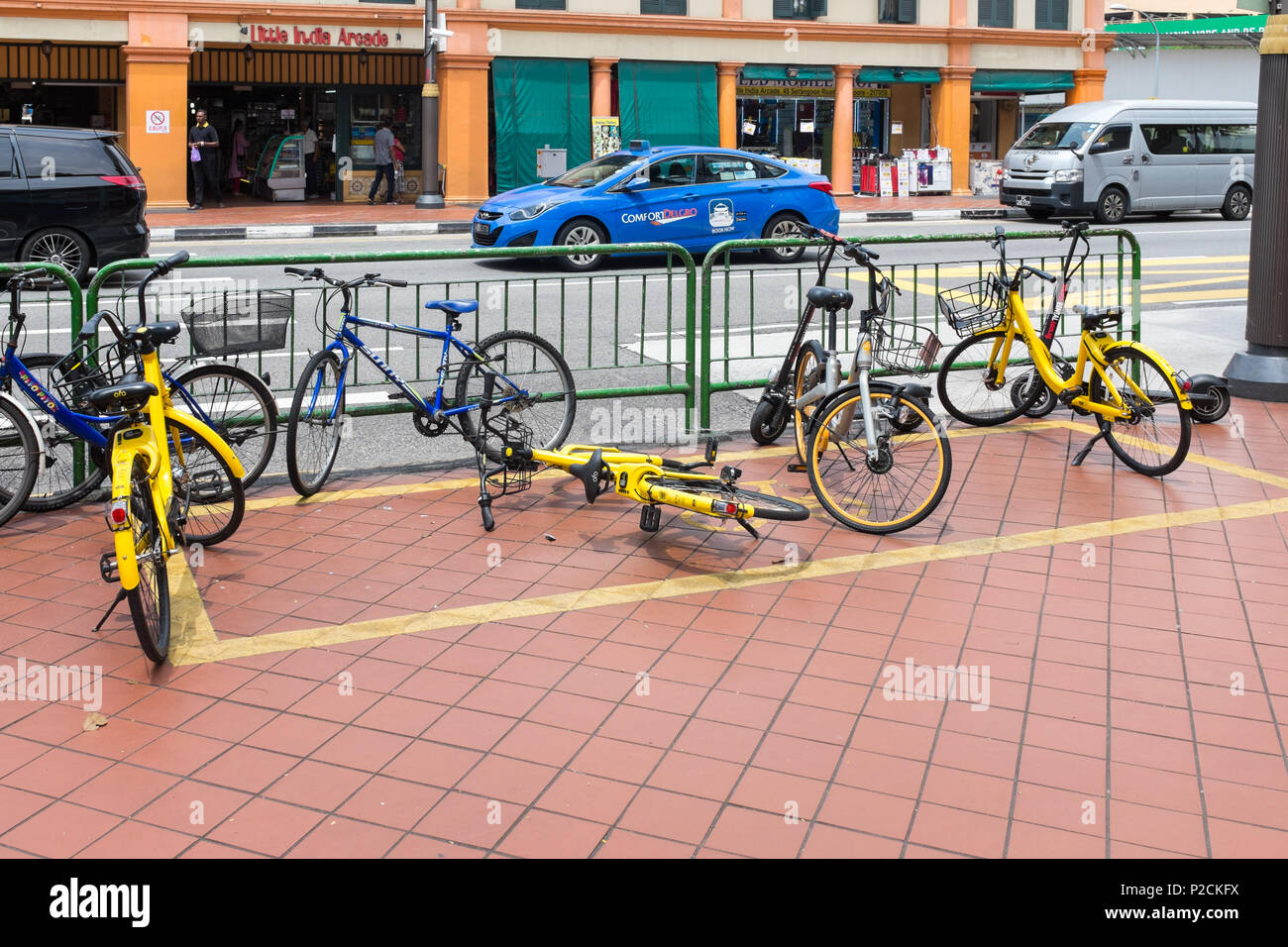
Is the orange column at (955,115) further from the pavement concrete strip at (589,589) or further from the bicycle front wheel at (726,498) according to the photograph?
the bicycle front wheel at (726,498)

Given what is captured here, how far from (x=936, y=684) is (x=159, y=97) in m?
24.2

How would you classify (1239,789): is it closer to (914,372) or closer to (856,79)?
(914,372)

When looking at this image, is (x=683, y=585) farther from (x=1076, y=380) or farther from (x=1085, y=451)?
(x=1076, y=380)

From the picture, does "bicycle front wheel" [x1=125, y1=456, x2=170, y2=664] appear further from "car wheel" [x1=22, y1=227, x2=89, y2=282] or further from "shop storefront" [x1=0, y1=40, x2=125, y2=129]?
"shop storefront" [x1=0, y1=40, x2=125, y2=129]

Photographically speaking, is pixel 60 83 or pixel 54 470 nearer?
pixel 54 470

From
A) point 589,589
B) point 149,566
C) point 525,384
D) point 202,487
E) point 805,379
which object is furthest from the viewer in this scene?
point 525,384

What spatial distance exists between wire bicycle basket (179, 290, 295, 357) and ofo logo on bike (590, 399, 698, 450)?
2.03m

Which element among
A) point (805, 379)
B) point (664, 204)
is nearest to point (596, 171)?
point (664, 204)

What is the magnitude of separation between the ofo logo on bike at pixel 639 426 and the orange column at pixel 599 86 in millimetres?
21216

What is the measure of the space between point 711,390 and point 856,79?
2546cm

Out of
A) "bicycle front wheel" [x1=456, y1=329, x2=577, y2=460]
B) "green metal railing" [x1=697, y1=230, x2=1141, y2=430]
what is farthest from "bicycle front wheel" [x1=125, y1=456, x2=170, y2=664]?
"green metal railing" [x1=697, y1=230, x2=1141, y2=430]

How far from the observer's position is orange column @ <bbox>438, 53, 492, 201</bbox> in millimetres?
27922

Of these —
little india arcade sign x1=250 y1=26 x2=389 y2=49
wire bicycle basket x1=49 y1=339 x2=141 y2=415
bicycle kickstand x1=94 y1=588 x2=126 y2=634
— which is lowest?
bicycle kickstand x1=94 y1=588 x2=126 y2=634

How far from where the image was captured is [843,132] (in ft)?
103
